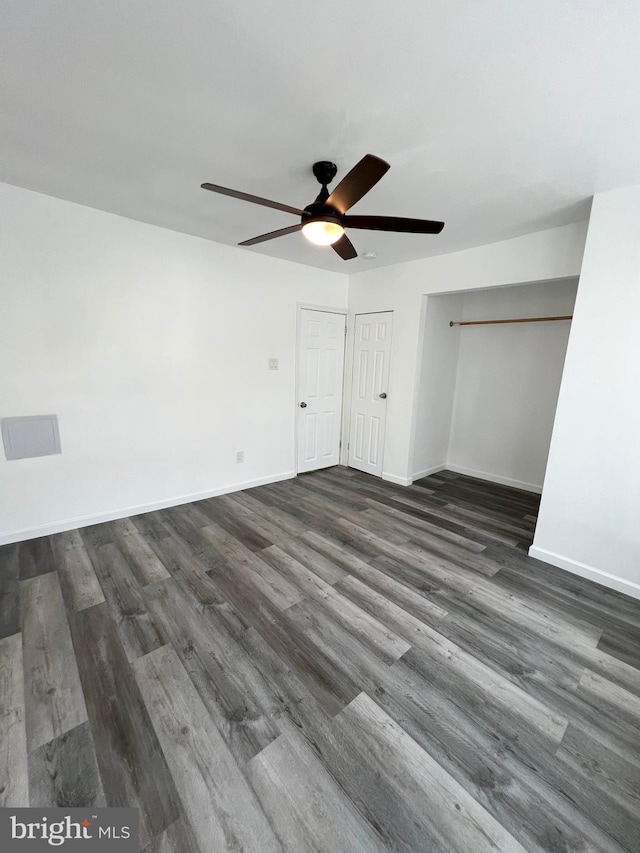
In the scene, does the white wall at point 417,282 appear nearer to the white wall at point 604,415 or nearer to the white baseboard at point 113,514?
the white wall at point 604,415

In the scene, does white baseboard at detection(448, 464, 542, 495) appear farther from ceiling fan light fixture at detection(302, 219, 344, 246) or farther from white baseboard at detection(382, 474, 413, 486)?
ceiling fan light fixture at detection(302, 219, 344, 246)

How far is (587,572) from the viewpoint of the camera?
2.47 m

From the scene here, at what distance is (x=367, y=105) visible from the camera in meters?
1.52

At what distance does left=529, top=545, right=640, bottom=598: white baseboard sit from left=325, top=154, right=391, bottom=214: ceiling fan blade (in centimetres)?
279

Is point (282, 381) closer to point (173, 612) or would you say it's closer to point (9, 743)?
point (173, 612)

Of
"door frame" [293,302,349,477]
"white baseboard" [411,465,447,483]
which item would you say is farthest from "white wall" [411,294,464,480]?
"door frame" [293,302,349,477]

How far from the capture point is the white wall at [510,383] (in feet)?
12.8

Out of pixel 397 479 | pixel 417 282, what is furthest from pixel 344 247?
pixel 397 479

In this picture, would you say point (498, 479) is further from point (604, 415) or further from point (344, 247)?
point (344, 247)

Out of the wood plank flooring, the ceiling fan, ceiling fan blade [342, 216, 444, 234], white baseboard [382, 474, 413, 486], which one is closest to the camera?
the wood plank flooring

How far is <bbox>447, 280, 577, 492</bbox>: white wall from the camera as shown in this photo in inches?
154

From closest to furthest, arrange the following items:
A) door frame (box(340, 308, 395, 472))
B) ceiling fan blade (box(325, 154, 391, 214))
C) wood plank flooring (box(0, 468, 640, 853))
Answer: wood plank flooring (box(0, 468, 640, 853)) → ceiling fan blade (box(325, 154, 391, 214)) → door frame (box(340, 308, 395, 472))

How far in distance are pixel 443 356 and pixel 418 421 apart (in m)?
0.94

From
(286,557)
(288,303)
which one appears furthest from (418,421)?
(286,557)
